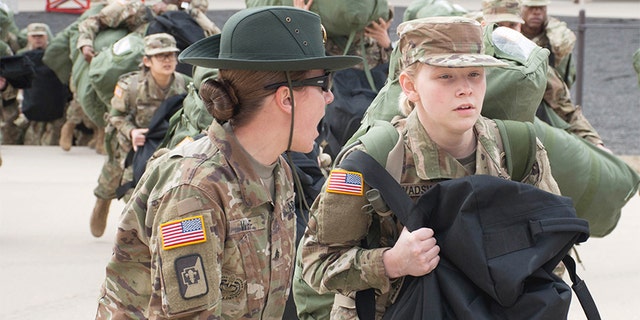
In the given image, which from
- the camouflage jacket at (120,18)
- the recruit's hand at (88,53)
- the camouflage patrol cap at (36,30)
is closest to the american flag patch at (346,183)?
the camouflage jacket at (120,18)

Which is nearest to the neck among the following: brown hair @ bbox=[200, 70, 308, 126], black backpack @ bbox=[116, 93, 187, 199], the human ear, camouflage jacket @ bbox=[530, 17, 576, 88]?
the human ear

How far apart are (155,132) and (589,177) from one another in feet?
11.6

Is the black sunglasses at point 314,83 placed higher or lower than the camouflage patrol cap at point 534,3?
higher

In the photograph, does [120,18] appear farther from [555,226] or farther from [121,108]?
[555,226]

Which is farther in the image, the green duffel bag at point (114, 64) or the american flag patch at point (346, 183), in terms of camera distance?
the green duffel bag at point (114, 64)

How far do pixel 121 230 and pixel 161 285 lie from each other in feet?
0.96

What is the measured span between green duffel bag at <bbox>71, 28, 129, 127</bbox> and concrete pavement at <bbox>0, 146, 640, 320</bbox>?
82 centimetres

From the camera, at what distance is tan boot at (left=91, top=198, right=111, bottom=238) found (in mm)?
8719

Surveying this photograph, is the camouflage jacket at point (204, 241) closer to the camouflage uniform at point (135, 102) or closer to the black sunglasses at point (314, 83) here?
the black sunglasses at point (314, 83)

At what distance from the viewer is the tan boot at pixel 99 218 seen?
8.72 metres

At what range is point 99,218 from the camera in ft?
28.8

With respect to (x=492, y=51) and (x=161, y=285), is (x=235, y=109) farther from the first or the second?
(x=492, y=51)

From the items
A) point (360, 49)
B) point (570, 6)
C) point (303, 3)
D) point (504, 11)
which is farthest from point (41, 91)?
point (570, 6)

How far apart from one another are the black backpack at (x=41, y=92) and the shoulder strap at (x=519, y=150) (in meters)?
11.8
